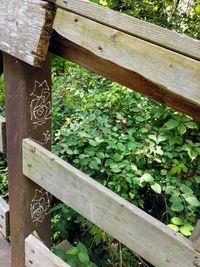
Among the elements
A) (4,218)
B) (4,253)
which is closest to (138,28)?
(4,218)

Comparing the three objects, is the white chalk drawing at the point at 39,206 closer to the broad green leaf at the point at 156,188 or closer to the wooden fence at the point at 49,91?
the wooden fence at the point at 49,91

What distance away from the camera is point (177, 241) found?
2.78ft

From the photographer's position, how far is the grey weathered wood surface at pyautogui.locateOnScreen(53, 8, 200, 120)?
67cm

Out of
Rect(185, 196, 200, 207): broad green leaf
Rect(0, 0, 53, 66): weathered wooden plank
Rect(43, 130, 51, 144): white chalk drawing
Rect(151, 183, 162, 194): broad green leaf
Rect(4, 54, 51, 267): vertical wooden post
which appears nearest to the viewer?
Rect(0, 0, 53, 66): weathered wooden plank

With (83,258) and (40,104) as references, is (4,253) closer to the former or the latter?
(83,258)

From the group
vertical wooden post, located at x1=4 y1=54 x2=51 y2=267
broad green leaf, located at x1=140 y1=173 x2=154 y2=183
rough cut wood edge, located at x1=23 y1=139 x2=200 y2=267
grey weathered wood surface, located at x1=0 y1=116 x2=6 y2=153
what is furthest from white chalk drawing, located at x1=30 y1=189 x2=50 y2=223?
broad green leaf, located at x1=140 y1=173 x2=154 y2=183

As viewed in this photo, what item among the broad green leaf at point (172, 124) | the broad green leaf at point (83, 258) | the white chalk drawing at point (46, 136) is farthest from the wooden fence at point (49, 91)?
the broad green leaf at point (172, 124)

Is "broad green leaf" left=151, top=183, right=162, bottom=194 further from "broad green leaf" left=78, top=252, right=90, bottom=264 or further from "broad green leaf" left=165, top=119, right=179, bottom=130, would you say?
"broad green leaf" left=78, top=252, right=90, bottom=264

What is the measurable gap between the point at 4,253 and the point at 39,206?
0.50 metres

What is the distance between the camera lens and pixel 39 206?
1.35 meters

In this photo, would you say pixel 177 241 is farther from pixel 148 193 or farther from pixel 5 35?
pixel 148 193

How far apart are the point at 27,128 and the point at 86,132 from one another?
2.43ft

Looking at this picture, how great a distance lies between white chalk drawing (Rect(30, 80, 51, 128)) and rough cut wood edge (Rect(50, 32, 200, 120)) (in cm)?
15

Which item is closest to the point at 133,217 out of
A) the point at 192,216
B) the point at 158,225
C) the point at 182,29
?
the point at 158,225
